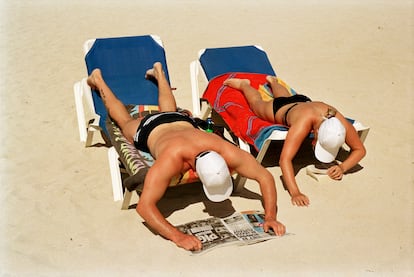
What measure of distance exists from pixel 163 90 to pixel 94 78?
71cm

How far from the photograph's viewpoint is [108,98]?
16.6ft

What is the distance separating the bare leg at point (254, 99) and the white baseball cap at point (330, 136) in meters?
0.68

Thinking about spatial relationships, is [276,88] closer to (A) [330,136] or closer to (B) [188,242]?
(A) [330,136]

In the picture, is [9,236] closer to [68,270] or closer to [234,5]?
[68,270]

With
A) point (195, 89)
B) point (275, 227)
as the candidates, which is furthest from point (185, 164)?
point (195, 89)

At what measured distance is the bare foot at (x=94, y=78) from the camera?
17.2 feet

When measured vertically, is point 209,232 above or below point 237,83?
below

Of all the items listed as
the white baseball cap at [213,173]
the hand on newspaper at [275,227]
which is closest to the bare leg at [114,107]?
the white baseball cap at [213,173]

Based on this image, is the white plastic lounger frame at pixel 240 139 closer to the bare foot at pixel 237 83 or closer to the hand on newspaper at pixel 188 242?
the bare foot at pixel 237 83

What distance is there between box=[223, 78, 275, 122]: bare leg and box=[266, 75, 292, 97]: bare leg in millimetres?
200

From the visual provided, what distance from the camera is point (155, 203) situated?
371 centimetres

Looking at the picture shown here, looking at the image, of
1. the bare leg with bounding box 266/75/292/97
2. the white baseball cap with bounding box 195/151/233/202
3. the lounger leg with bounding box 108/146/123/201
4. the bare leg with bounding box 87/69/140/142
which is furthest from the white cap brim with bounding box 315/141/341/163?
the lounger leg with bounding box 108/146/123/201

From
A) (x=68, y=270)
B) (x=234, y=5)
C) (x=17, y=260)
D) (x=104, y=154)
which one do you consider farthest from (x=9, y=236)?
(x=234, y=5)

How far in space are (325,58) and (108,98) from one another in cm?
439
